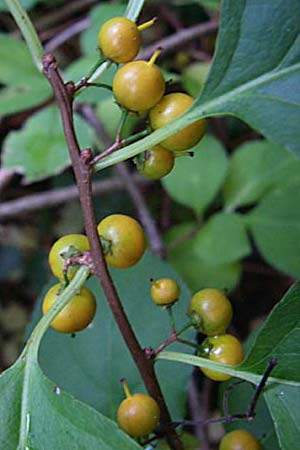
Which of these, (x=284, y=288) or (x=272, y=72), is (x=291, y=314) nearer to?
(x=272, y=72)

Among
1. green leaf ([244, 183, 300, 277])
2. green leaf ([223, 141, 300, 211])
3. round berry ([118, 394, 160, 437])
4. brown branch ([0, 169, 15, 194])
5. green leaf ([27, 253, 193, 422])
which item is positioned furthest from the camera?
brown branch ([0, 169, 15, 194])

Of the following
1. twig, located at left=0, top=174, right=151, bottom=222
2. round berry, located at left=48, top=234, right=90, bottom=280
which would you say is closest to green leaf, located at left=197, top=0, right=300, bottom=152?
round berry, located at left=48, top=234, right=90, bottom=280

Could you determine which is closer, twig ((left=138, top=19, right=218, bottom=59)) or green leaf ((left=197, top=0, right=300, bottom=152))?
green leaf ((left=197, top=0, right=300, bottom=152))

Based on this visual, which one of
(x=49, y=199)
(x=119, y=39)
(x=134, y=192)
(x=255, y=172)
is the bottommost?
(x=119, y=39)

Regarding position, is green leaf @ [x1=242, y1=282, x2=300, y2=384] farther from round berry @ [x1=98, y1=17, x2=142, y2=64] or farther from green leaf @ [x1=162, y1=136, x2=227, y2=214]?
green leaf @ [x1=162, y1=136, x2=227, y2=214]

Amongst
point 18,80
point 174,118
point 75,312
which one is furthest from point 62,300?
point 18,80

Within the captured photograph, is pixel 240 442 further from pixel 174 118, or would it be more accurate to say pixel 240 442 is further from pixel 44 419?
pixel 174 118

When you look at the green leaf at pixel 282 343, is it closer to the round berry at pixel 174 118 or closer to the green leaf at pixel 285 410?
the green leaf at pixel 285 410
